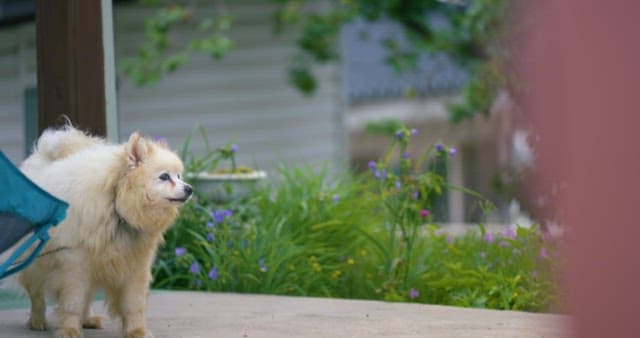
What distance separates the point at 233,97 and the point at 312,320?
7053 mm

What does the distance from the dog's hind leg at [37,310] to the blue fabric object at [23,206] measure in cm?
73

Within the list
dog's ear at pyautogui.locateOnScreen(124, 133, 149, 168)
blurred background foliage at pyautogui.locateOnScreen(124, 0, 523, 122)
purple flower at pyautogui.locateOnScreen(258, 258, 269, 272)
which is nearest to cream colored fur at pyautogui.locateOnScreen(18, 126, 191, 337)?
dog's ear at pyautogui.locateOnScreen(124, 133, 149, 168)

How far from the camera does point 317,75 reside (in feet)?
38.6

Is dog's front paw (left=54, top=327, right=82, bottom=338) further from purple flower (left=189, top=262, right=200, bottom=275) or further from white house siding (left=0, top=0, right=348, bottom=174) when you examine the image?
white house siding (left=0, top=0, right=348, bottom=174)

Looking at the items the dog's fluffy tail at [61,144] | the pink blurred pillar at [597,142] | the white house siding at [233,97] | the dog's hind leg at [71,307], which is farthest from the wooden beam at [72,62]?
the white house siding at [233,97]

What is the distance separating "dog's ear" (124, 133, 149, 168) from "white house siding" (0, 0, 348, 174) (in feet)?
21.4

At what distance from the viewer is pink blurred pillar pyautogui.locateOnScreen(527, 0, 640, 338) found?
110 centimetres

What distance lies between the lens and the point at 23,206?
351 centimetres

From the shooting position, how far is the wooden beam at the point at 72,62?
5.16 m

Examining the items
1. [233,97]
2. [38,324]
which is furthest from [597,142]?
[233,97]

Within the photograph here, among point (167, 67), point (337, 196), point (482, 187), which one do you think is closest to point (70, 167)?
point (337, 196)

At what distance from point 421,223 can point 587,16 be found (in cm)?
521

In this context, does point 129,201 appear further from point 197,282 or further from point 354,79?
point 354,79

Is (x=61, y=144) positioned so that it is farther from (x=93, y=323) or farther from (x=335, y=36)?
(x=335, y=36)
